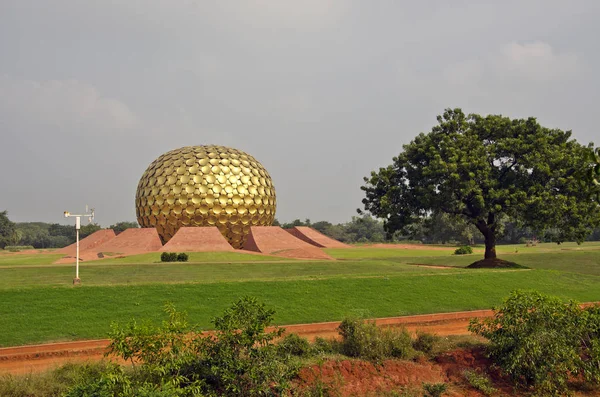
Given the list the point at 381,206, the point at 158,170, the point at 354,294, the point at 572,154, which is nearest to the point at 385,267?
the point at 381,206

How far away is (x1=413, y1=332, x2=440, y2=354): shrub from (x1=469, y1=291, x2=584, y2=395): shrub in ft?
3.65

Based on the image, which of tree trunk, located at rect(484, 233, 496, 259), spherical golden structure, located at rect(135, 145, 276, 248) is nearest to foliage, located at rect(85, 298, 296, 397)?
tree trunk, located at rect(484, 233, 496, 259)

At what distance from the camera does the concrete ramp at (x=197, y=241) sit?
3238cm

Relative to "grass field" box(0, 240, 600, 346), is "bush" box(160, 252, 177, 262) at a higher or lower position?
higher

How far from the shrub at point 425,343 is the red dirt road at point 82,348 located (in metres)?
2.33

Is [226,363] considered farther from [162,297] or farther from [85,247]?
[85,247]

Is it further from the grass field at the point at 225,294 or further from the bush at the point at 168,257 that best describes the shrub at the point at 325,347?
the bush at the point at 168,257

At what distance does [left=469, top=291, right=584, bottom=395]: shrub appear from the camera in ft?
27.2

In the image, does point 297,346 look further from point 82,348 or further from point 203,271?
point 203,271

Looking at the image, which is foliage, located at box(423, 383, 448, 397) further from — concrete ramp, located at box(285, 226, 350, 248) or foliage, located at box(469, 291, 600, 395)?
concrete ramp, located at box(285, 226, 350, 248)

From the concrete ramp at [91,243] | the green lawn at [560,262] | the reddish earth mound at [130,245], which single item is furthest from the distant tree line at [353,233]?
the green lawn at [560,262]

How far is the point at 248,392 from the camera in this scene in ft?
22.9

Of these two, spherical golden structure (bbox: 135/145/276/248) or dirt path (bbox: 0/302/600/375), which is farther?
spherical golden structure (bbox: 135/145/276/248)

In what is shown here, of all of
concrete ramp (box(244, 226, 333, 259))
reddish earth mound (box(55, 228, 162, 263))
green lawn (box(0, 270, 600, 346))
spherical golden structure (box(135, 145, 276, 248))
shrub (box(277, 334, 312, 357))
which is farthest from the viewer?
spherical golden structure (box(135, 145, 276, 248))
